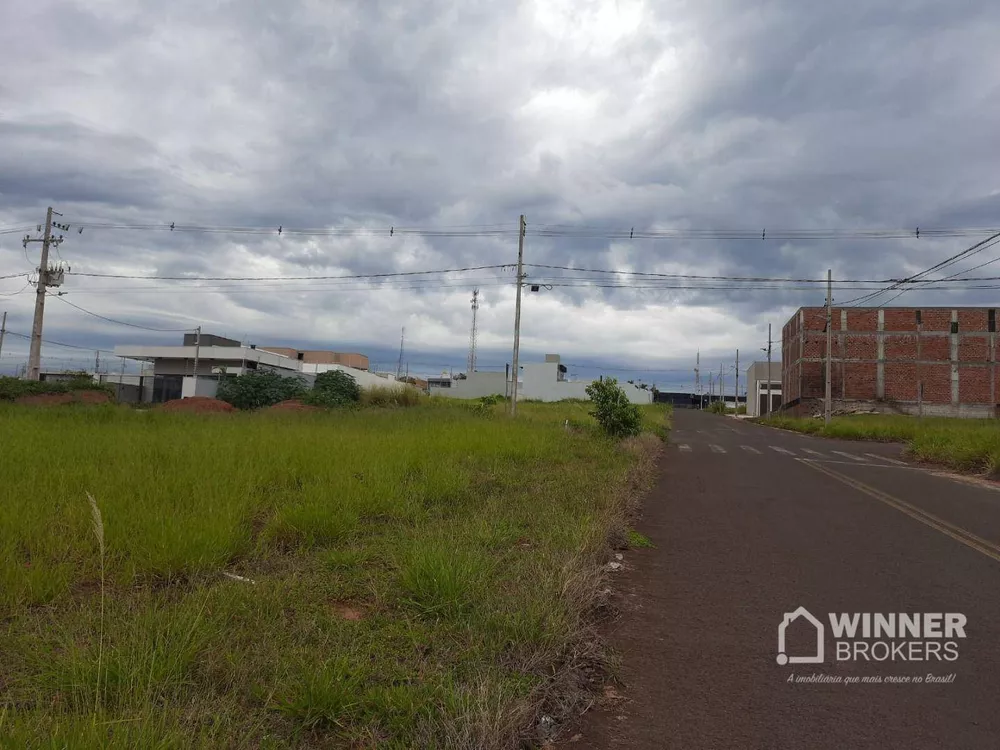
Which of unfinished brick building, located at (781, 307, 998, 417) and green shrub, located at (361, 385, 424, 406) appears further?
unfinished brick building, located at (781, 307, 998, 417)

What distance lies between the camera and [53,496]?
6.20 meters

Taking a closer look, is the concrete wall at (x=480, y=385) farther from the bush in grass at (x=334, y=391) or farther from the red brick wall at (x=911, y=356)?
the red brick wall at (x=911, y=356)

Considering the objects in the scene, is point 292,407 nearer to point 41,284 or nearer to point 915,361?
point 41,284

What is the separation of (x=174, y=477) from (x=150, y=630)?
169 inches

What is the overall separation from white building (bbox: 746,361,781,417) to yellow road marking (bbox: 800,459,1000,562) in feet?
→ 264

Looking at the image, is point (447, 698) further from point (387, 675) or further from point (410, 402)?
point (410, 402)

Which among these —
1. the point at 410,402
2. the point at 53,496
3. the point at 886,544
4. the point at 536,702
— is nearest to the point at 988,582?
the point at 886,544

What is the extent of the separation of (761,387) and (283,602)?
97408 mm

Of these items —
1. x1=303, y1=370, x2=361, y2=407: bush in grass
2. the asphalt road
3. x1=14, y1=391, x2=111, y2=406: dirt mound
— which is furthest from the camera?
x1=303, y1=370, x2=361, y2=407: bush in grass

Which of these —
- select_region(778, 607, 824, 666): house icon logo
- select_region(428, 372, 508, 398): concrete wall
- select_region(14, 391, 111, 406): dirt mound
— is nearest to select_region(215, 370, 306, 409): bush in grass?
select_region(14, 391, 111, 406): dirt mound

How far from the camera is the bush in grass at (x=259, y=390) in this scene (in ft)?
115

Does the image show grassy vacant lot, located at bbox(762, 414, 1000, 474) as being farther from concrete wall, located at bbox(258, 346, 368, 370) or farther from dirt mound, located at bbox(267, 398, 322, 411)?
concrete wall, located at bbox(258, 346, 368, 370)

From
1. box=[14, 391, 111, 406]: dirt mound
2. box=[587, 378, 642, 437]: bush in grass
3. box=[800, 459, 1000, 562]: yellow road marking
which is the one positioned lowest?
box=[800, 459, 1000, 562]: yellow road marking

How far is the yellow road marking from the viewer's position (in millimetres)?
6836
